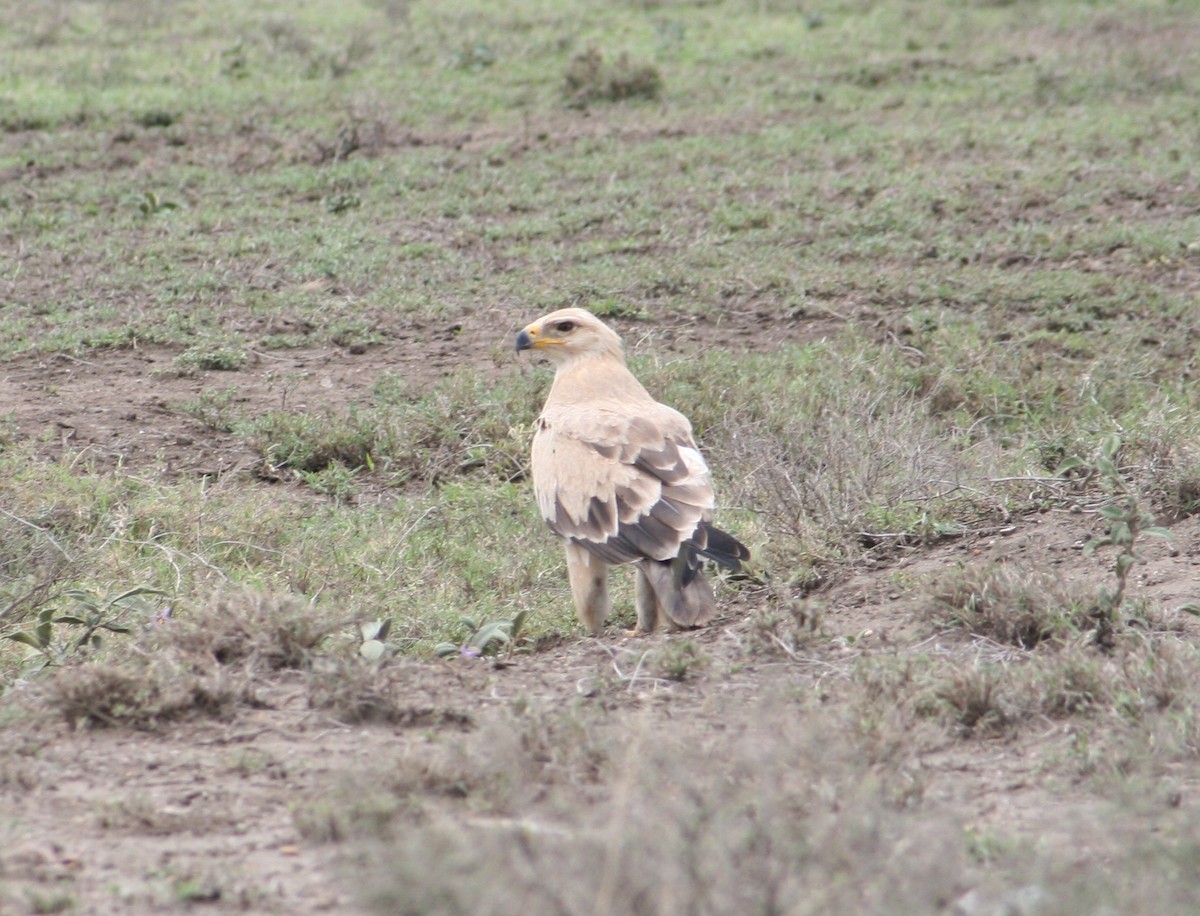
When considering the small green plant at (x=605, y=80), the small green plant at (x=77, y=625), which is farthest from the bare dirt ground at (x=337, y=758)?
the small green plant at (x=605, y=80)

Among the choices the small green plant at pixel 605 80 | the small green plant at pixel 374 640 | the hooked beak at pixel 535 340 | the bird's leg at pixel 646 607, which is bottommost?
the bird's leg at pixel 646 607

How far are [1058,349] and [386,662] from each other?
5.90 metres

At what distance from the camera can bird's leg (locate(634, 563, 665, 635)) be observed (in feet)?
19.2

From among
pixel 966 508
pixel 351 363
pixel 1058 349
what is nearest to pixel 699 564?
pixel 966 508

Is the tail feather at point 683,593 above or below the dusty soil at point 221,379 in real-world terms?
above

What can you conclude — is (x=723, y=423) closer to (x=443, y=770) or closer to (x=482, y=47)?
(x=443, y=770)

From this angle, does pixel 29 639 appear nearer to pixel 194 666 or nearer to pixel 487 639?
pixel 194 666

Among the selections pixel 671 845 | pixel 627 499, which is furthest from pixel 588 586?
pixel 671 845

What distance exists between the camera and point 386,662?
187 inches

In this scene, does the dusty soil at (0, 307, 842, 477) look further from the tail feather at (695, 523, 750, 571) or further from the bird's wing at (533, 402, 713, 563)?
the tail feather at (695, 523, 750, 571)

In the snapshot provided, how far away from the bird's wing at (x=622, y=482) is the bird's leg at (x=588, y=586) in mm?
111

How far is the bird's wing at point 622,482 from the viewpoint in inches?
216

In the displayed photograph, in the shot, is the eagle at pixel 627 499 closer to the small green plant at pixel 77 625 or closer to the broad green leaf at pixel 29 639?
the small green plant at pixel 77 625

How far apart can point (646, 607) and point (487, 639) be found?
0.74 m
